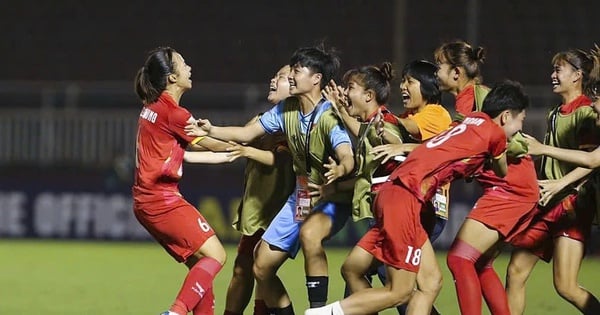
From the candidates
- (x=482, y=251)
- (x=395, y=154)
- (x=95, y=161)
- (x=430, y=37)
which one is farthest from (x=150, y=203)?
(x=430, y=37)

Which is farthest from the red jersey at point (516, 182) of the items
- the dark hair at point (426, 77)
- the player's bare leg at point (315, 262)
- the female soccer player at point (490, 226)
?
the player's bare leg at point (315, 262)

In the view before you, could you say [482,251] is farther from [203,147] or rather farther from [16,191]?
[16,191]

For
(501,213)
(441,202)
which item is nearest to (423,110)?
(441,202)

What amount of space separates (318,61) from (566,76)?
5.32ft

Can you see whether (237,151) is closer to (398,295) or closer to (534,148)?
(398,295)

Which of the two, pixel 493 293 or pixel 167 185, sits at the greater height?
pixel 167 185

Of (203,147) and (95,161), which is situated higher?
(203,147)

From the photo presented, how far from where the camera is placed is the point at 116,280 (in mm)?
11891

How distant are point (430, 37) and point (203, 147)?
481 inches

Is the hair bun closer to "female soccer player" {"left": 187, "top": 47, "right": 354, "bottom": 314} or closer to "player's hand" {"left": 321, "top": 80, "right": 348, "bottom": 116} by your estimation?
"player's hand" {"left": 321, "top": 80, "right": 348, "bottom": 116}

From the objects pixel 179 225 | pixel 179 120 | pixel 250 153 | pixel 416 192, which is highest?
pixel 179 120

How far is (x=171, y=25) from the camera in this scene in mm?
21484

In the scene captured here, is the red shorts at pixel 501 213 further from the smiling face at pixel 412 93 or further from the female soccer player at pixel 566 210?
the smiling face at pixel 412 93

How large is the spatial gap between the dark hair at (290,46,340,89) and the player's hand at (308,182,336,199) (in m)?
0.70
